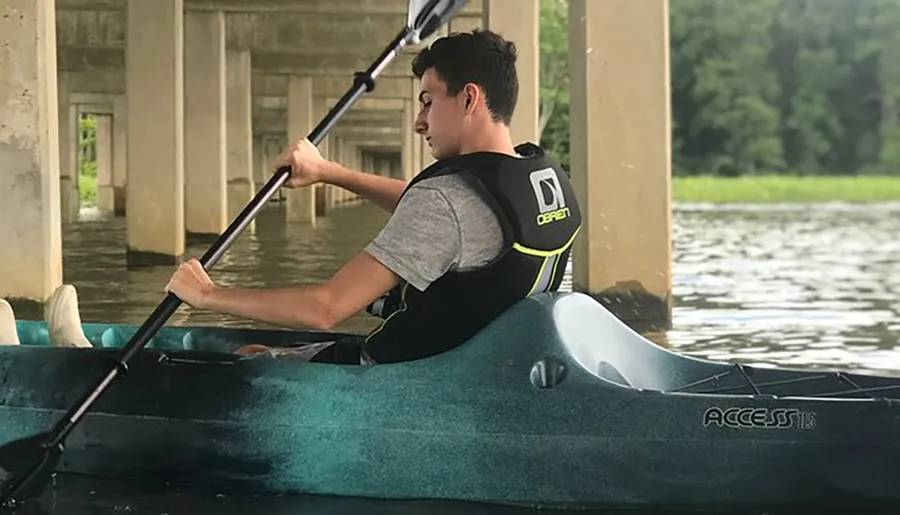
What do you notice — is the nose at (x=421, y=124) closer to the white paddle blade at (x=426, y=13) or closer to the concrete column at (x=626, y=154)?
the white paddle blade at (x=426, y=13)

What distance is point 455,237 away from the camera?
3537 millimetres

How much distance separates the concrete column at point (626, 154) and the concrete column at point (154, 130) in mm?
Answer: 7146

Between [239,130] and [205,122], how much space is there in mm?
6162

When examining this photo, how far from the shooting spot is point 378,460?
3721mm

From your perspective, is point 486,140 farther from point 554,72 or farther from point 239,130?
point 554,72

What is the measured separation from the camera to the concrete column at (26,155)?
348 inches

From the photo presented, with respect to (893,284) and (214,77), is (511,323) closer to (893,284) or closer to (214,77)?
(893,284)

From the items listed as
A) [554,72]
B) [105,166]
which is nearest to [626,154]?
[105,166]

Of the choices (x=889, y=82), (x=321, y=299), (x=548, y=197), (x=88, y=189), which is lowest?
(x=321, y=299)

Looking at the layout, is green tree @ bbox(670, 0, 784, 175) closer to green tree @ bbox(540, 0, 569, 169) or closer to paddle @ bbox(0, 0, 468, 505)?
green tree @ bbox(540, 0, 569, 169)

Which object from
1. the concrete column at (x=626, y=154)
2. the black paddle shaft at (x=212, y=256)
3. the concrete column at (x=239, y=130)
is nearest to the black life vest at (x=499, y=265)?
the black paddle shaft at (x=212, y=256)

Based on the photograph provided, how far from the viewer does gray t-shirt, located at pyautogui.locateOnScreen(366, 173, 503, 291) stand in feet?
11.5

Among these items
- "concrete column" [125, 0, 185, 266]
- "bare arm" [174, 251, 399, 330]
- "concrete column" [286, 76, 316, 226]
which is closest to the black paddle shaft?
"bare arm" [174, 251, 399, 330]

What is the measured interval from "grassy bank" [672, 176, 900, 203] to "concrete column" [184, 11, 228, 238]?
89.8ft
